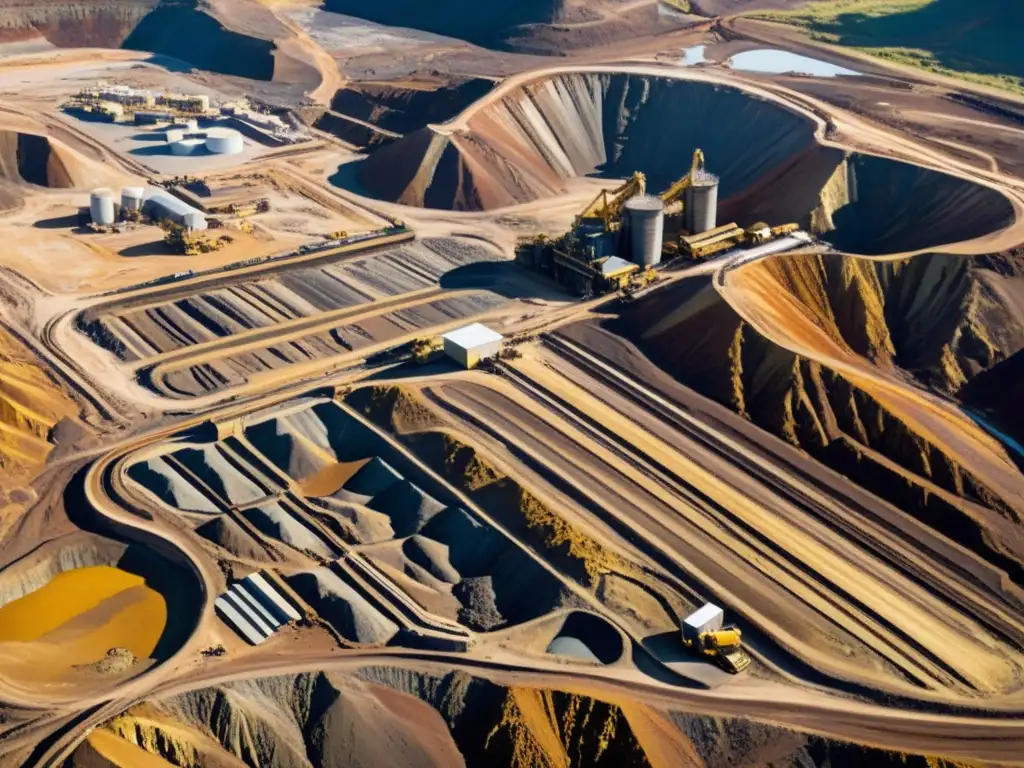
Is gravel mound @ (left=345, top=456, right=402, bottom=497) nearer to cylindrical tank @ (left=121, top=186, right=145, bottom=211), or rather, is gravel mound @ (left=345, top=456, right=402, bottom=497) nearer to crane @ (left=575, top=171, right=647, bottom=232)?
Answer: crane @ (left=575, top=171, right=647, bottom=232)

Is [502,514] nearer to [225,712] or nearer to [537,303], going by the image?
[225,712]

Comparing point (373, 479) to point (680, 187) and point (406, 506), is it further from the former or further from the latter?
point (680, 187)

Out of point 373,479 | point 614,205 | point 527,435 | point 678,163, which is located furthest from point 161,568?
point 678,163

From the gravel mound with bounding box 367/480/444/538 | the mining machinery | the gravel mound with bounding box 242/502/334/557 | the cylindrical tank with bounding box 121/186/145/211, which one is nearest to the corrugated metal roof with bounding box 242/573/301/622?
the gravel mound with bounding box 242/502/334/557

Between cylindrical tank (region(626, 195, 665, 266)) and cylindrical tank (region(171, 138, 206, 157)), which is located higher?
cylindrical tank (region(626, 195, 665, 266))

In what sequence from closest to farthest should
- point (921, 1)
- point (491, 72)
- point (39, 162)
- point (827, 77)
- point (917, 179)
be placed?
point (917, 179), point (39, 162), point (827, 77), point (491, 72), point (921, 1)

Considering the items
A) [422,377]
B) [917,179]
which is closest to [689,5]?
[917,179]
